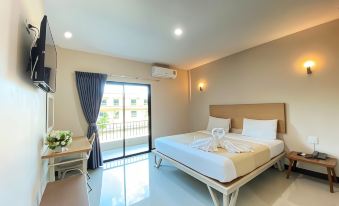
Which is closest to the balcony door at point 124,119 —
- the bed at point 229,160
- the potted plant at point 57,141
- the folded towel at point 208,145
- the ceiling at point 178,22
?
the ceiling at point 178,22

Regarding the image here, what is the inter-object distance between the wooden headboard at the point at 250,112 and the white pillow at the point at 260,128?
5.4 inches

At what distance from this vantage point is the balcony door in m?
4.14

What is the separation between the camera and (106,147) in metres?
4.48

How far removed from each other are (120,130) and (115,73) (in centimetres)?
196

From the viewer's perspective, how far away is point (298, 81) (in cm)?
294

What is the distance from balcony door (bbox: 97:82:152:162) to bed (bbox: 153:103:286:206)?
4.61 feet

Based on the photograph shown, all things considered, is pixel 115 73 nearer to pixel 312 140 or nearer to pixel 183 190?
pixel 183 190

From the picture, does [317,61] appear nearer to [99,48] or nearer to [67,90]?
[99,48]

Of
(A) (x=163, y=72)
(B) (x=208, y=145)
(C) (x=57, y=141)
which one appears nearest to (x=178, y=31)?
(A) (x=163, y=72)

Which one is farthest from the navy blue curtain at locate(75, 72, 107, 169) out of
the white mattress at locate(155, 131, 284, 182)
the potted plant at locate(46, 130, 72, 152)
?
the white mattress at locate(155, 131, 284, 182)

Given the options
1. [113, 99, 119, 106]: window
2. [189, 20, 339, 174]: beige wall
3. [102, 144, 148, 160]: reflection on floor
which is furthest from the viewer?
[113, 99, 119, 106]: window

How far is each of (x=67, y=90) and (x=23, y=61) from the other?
2367 mm

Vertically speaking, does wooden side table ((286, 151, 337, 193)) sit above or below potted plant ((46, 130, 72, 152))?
below

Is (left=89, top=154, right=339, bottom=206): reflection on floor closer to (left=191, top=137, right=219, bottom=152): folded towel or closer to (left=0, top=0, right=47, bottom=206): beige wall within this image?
(left=191, top=137, right=219, bottom=152): folded towel
